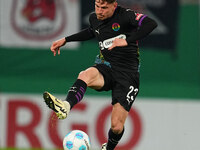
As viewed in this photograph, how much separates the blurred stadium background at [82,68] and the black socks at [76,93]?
11.3ft

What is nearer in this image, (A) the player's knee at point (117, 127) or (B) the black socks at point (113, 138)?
(A) the player's knee at point (117, 127)

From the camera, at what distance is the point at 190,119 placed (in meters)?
10.3

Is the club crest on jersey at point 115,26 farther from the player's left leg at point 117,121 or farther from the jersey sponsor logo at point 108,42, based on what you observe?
the player's left leg at point 117,121

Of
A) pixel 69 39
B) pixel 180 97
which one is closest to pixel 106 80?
pixel 69 39

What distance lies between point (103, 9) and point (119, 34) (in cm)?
39

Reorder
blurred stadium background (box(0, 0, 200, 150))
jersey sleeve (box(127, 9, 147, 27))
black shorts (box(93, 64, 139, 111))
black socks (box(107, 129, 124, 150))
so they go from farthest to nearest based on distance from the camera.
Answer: blurred stadium background (box(0, 0, 200, 150))
black socks (box(107, 129, 124, 150))
black shorts (box(93, 64, 139, 111))
jersey sleeve (box(127, 9, 147, 27))

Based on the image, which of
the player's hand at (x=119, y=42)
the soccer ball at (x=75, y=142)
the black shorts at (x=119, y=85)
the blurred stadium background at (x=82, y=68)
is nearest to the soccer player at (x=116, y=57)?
the black shorts at (x=119, y=85)

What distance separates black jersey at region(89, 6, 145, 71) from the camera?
7.36m

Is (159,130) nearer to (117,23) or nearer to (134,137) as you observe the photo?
(134,137)

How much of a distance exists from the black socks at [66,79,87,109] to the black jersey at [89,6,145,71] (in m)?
0.68

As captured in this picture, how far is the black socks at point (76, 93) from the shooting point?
22.3ft

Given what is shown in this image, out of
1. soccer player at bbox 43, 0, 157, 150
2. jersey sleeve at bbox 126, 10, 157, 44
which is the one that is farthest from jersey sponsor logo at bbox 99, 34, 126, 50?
jersey sleeve at bbox 126, 10, 157, 44

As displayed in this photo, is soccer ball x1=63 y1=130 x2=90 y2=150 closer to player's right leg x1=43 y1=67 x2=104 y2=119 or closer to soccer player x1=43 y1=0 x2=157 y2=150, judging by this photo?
soccer player x1=43 y1=0 x2=157 y2=150

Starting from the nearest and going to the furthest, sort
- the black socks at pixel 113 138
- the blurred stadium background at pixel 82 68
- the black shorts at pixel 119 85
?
the black shorts at pixel 119 85 < the black socks at pixel 113 138 < the blurred stadium background at pixel 82 68
